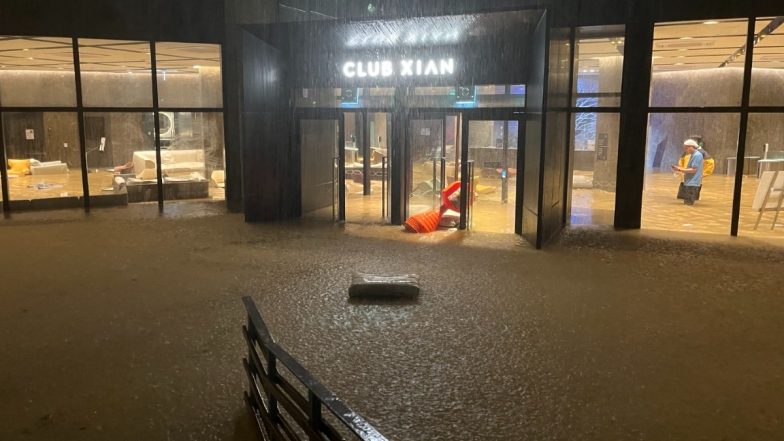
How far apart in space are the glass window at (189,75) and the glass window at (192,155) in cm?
33

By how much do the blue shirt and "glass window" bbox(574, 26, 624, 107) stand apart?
6.85 feet

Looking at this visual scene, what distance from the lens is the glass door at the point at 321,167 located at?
11805mm

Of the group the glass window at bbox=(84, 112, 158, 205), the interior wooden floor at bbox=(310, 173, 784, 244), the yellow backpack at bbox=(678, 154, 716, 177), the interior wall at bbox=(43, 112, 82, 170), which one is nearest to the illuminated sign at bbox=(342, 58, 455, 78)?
the interior wooden floor at bbox=(310, 173, 784, 244)

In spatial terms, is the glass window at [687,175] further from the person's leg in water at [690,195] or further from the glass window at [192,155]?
the glass window at [192,155]

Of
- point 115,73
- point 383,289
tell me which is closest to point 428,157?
point 383,289

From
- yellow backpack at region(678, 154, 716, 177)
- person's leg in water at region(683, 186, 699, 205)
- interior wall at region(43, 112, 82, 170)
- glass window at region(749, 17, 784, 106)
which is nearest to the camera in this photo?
glass window at region(749, 17, 784, 106)

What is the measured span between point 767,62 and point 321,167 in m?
8.32

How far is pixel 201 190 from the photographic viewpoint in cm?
1473

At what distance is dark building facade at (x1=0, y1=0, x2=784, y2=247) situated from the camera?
10.4 metres

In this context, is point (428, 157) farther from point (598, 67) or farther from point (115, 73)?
point (115, 73)

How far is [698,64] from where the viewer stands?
11289 mm

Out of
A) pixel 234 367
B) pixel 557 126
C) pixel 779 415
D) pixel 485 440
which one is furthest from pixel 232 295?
pixel 557 126

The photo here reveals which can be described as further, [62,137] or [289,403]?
[62,137]

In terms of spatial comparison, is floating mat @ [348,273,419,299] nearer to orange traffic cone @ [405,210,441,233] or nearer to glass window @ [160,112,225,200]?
orange traffic cone @ [405,210,441,233]
